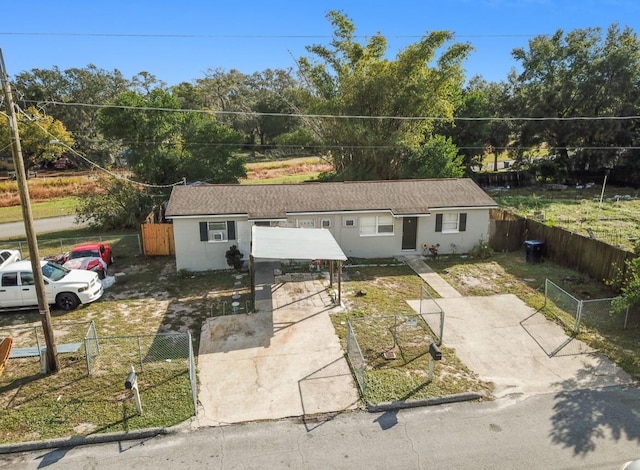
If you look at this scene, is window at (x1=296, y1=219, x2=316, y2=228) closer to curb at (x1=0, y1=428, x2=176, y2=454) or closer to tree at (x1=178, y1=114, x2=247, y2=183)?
curb at (x1=0, y1=428, x2=176, y2=454)

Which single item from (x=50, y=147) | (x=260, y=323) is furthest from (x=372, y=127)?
(x=50, y=147)

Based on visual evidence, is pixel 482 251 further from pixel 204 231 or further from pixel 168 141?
pixel 168 141

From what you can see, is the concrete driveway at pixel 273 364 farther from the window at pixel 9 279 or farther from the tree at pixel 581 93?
the tree at pixel 581 93

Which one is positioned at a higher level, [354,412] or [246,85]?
[246,85]

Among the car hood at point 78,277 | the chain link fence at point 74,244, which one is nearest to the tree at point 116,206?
the chain link fence at point 74,244

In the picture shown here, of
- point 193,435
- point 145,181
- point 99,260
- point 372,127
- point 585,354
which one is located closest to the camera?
point 193,435

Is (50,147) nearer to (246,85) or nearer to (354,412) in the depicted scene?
(246,85)

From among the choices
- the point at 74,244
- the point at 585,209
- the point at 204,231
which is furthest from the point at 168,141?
the point at 585,209
